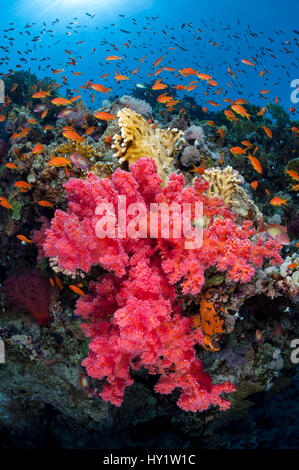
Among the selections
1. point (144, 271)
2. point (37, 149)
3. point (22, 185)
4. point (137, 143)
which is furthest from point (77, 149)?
point (144, 271)

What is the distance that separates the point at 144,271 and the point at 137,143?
1694 mm

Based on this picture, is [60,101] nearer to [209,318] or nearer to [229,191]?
[229,191]

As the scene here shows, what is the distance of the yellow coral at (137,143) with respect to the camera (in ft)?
10.6

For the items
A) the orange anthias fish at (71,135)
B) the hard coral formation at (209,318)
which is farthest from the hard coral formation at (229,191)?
the orange anthias fish at (71,135)

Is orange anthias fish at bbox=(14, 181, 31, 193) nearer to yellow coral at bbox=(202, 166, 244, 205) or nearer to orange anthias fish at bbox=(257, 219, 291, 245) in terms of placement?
yellow coral at bbox=(202, 166, 244, 205)

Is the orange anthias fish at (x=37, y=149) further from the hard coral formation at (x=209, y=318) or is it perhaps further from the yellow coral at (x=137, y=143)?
the hard coral formation at (x=209, y=318)

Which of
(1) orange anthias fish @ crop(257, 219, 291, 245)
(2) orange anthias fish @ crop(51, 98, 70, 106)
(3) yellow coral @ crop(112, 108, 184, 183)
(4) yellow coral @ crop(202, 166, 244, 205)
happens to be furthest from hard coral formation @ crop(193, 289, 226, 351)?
(2) orange anthias fish @ crop(51, 98, 70, 106)

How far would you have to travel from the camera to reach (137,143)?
330 centimetres

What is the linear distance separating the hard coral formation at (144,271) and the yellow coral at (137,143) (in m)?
0.58

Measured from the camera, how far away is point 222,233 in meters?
2.65

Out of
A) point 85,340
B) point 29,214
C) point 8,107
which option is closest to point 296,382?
point 85,340

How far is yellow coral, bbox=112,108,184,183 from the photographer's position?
3.24 m

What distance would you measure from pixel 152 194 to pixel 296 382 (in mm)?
4208
